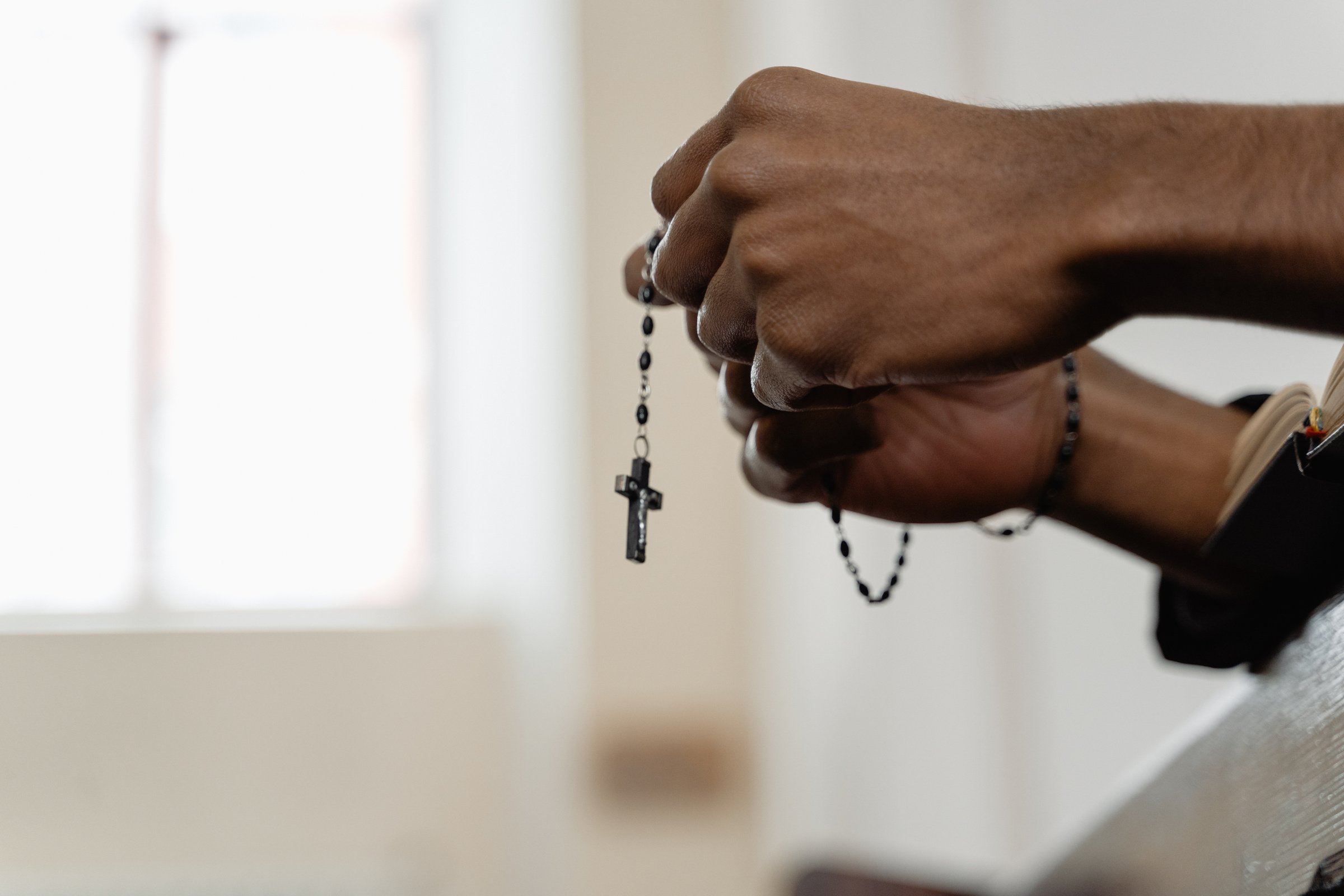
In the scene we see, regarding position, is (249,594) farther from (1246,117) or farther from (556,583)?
(1246,117)

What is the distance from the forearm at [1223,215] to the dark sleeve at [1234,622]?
1.02 feet

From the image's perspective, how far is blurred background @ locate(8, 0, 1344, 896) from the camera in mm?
1482

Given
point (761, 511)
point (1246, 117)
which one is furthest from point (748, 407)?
point (761, 511)

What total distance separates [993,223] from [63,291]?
866mm

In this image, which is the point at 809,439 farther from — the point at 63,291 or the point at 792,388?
the point at 63,291

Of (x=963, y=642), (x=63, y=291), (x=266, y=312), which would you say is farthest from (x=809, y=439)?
(x=266, y=312)

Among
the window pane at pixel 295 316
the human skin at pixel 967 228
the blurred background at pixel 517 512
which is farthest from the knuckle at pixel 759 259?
the window pane at pixel 295 316

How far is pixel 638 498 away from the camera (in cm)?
47

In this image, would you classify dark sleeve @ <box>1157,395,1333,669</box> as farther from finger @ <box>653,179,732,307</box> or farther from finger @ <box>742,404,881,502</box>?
finger @ <box>653,179,732,307</box>

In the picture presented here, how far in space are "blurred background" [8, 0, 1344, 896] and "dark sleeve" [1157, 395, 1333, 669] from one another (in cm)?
67

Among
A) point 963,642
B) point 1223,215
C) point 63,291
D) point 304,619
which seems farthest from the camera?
point 304,619

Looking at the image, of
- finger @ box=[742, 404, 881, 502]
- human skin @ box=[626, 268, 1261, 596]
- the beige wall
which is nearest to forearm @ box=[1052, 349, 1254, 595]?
human skin @ box=[626, 268, 1261, 596]

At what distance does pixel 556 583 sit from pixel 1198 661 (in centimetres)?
146

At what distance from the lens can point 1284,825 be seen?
1.16ft
